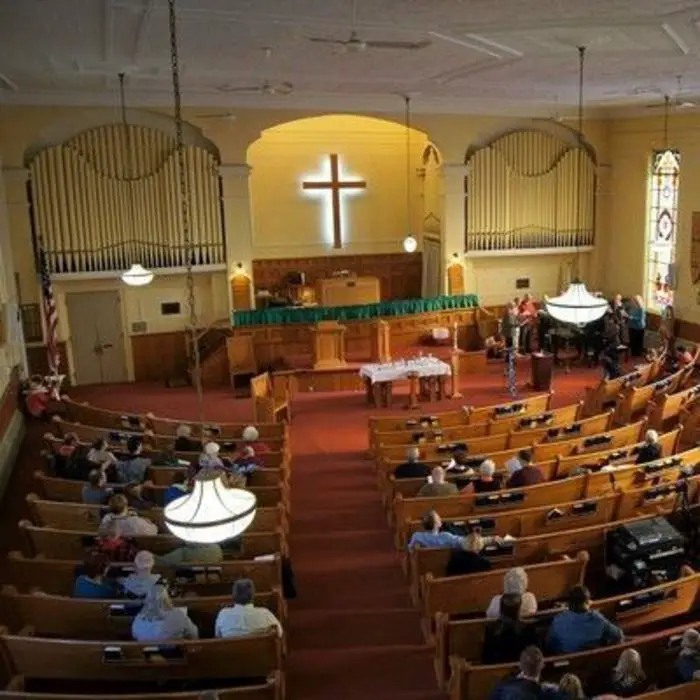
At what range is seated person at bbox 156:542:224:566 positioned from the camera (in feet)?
23.3

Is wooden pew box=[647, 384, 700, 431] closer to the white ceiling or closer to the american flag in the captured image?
the white ceiling

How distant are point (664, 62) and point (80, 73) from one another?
311 inches

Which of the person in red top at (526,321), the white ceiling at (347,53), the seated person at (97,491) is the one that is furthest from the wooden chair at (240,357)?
the seated person at (97,491)

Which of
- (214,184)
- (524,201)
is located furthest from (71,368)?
(524,201)

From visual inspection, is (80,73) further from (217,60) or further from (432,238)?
(432,238)

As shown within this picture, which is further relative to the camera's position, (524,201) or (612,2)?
(524,201)

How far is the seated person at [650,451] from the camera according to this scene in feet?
30.9

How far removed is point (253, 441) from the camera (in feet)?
34.2

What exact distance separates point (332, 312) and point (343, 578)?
8.81m

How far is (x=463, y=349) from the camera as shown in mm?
18031

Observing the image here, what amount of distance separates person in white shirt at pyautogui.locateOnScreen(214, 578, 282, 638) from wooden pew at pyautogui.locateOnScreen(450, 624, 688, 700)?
1424 mm

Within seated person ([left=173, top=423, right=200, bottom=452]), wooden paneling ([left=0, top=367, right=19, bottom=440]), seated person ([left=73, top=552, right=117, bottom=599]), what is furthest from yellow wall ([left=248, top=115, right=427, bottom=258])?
seated person ([left=73, top=552, right=117, bottom=599])

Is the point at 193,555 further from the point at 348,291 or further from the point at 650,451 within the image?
the point at 348,291

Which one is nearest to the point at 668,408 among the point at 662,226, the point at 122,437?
the point at 662,226
